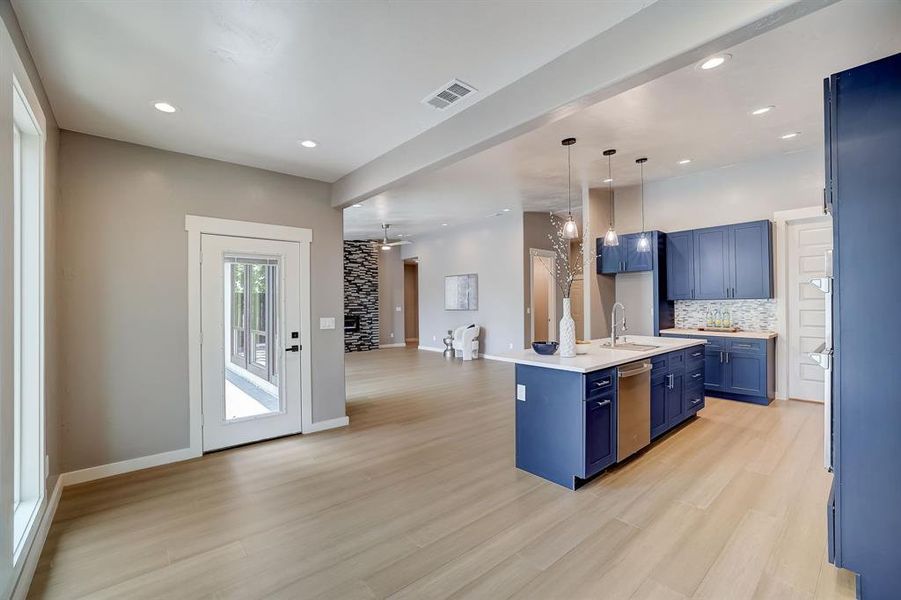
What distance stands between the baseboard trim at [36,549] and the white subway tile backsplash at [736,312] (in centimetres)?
701

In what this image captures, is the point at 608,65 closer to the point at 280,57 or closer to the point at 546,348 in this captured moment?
the point at 280,57

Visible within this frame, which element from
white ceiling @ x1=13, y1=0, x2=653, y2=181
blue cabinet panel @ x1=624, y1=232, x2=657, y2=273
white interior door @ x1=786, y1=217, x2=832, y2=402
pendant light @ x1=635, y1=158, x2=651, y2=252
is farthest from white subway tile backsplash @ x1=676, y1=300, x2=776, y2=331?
white ceiling @ x1=13, y1=0, x2=653, y2=181

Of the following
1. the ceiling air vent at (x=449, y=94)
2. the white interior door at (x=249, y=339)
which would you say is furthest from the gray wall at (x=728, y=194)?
the white interior door at (x=249, y=339)

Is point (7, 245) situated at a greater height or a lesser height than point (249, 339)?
greater

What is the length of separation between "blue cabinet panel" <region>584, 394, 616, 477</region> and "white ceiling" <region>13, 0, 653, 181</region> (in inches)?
91.9

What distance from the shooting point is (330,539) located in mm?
2367

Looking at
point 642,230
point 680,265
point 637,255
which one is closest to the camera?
point 680,265

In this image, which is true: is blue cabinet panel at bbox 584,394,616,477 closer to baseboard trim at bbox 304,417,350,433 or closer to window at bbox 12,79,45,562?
baseboard trim at bbox 304,417,350,433

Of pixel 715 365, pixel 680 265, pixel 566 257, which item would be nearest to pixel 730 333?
pixel 715 365

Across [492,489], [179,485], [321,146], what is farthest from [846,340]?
[179,485]

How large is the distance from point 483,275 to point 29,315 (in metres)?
7.54

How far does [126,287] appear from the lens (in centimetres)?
341

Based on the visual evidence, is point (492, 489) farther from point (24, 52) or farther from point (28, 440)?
point (24, 52)

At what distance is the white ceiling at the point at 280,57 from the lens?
1.97 metres
